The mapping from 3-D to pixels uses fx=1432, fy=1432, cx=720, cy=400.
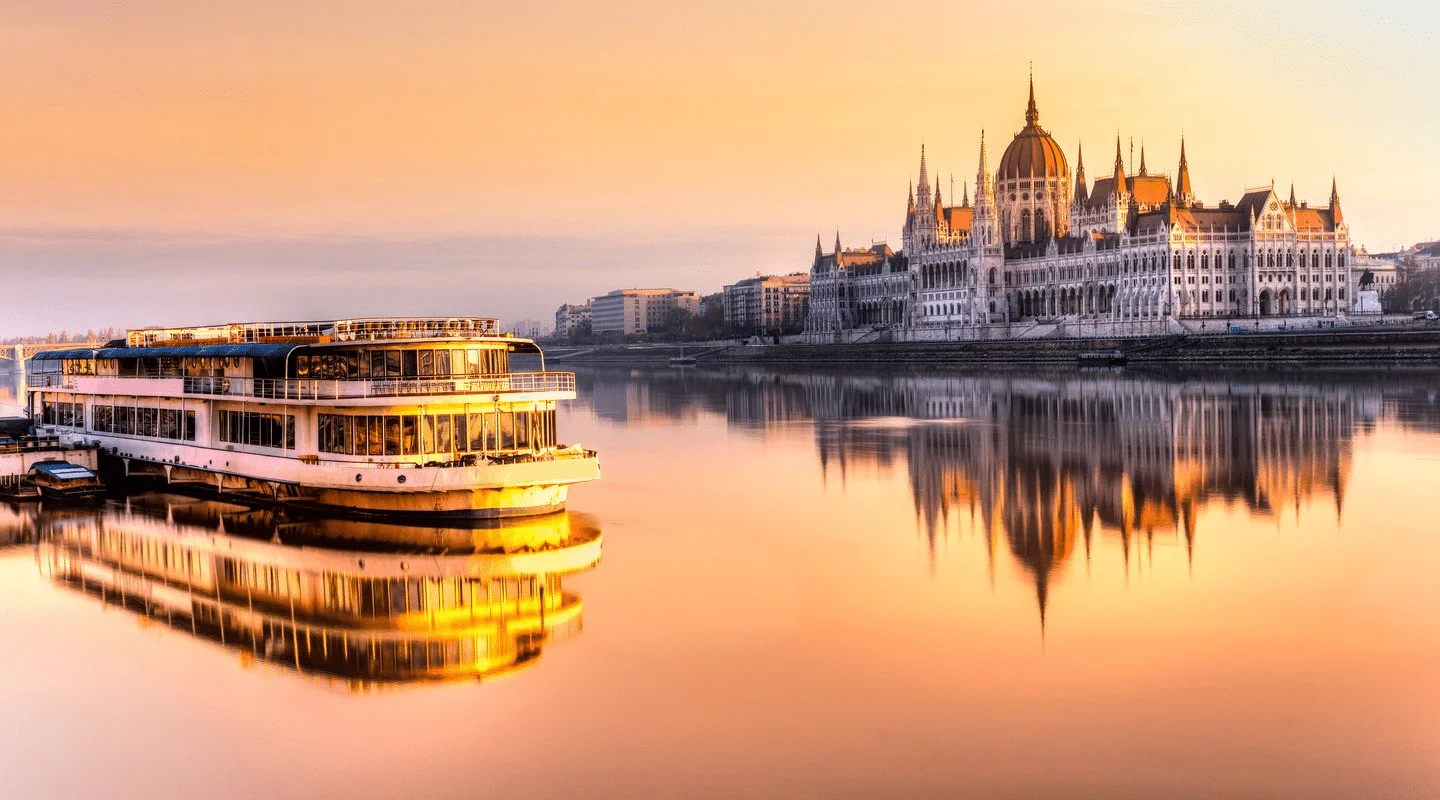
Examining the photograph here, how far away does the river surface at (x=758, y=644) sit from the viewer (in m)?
14.4

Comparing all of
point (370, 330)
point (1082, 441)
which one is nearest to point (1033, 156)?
point (1082, 441)

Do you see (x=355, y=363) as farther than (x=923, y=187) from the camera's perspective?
No

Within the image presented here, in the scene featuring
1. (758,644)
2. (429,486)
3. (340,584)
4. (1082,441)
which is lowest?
(758,644)

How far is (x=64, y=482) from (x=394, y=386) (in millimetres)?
10556

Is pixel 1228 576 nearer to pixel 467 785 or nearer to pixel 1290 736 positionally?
pixel 1290 736

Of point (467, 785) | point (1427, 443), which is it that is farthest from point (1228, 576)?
point (1427, 443)

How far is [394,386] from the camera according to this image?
93.3ft

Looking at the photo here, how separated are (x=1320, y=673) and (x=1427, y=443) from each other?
3020cm

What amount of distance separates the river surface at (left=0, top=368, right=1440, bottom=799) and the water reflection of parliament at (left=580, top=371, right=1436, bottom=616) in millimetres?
302

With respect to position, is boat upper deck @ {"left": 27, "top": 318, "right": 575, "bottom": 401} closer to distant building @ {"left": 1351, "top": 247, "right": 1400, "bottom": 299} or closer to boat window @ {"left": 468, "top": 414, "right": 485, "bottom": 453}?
boat window @ {"left": 468, "top": 414, "right": 485, "bottom": 453}

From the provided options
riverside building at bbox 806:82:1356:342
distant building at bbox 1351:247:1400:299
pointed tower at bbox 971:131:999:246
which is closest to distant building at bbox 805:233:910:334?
riverside building at bbox 806:82:1356:342

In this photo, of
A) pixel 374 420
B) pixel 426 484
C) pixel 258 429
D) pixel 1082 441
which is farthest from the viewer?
pixel 1082 441

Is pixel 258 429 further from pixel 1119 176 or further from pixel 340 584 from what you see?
pixel 1119 176

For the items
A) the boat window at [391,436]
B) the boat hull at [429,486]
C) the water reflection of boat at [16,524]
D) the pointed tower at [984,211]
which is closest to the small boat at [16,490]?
the water reflection of boat at [16,524]
